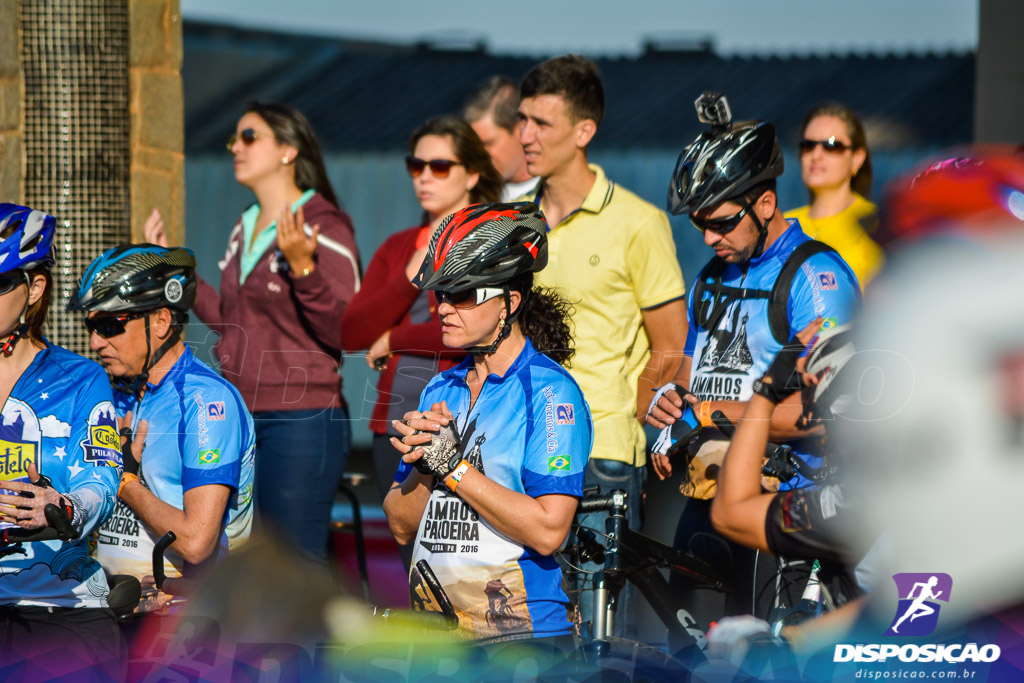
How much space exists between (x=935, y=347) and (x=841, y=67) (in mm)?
12921

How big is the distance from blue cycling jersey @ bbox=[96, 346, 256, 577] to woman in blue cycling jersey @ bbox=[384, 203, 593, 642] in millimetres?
824

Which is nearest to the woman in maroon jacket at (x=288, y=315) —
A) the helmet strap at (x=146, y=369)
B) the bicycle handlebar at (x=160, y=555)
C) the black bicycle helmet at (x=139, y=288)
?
the black bicycle helmet at (x=139, y=288)

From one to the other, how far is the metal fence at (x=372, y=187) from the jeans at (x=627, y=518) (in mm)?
7014

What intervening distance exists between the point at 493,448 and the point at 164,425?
4.53 feet

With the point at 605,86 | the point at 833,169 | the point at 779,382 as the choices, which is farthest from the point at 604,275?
the point at 605,86

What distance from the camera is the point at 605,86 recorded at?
15.2 meters

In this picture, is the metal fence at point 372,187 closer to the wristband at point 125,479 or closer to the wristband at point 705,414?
the wristband at point 125,479

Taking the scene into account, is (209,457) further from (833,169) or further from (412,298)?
(833,169)

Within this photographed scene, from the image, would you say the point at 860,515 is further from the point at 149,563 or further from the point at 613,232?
the point at 149,563

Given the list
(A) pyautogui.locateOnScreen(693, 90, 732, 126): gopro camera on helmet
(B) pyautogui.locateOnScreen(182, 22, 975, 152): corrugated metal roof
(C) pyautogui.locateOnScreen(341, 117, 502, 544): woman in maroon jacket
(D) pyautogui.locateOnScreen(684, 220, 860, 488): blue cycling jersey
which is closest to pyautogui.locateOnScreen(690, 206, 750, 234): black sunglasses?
(D) pyautogui.locateOnScreen(684, 220, 860, 488): blue cycling jersey

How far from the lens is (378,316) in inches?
183

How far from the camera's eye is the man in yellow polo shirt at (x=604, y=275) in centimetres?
437

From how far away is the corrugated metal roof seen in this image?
13.2m

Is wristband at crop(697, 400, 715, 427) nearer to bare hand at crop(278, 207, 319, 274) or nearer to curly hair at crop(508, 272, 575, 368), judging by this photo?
curly hair at crop(508, 272, 575, 368)
